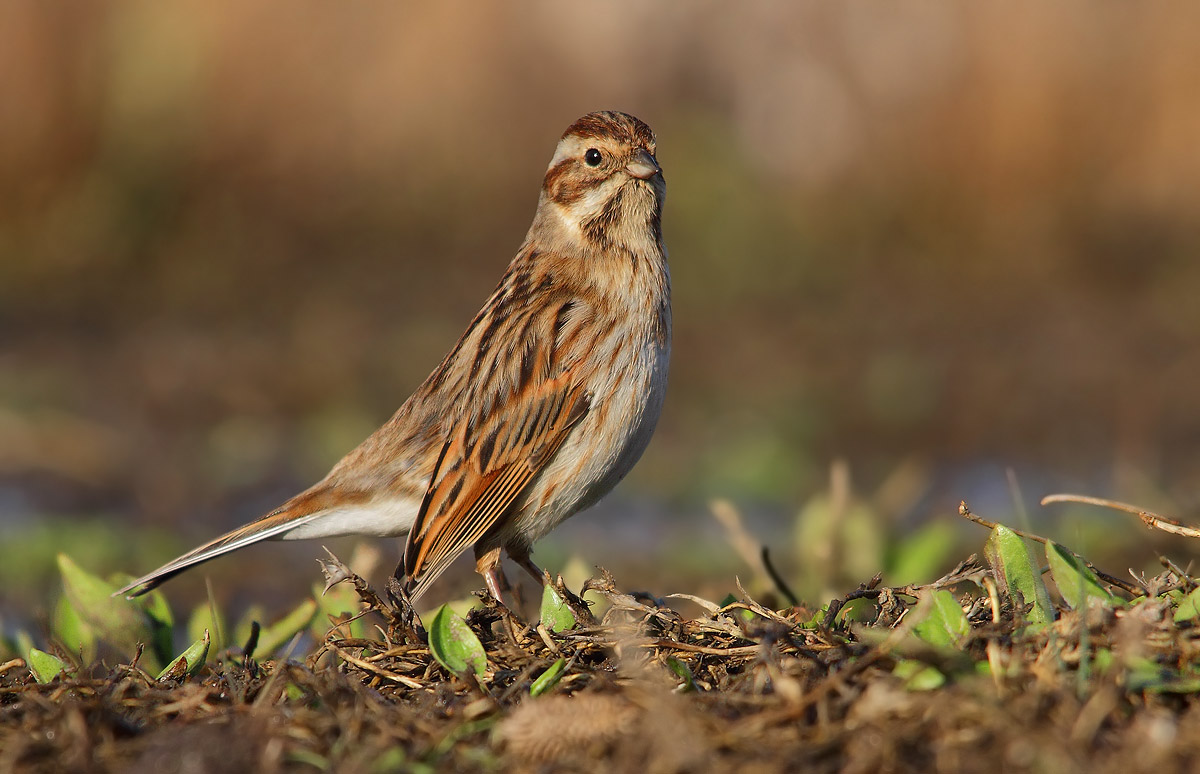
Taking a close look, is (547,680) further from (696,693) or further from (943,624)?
(943,624)

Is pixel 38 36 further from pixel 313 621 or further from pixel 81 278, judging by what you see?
pixel 313 621

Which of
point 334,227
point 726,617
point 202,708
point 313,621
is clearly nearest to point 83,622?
point 313,621

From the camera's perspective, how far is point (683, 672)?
335cm

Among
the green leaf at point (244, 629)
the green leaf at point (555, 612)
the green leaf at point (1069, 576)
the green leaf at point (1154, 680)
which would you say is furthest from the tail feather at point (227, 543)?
the green leaf at point (1154, 680)

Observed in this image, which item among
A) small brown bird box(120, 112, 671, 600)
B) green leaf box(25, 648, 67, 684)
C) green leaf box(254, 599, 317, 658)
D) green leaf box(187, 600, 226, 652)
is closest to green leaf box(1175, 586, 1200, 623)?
small brown bird box(120, 112, 671, 600)

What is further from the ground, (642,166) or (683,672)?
(642,166)

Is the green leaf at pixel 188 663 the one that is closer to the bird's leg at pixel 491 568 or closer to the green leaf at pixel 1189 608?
the bird's leg at pixel 491 568

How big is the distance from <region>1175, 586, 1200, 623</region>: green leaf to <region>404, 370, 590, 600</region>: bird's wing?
2129 mm

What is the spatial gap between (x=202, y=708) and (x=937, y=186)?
10.8m

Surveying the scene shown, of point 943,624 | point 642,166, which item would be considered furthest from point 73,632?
point 943,624

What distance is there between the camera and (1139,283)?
11648 mm

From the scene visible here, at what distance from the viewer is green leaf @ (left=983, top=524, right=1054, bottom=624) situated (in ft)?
11.3

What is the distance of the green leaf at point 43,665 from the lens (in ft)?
11.9

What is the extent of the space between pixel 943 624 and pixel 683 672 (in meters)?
0.63
